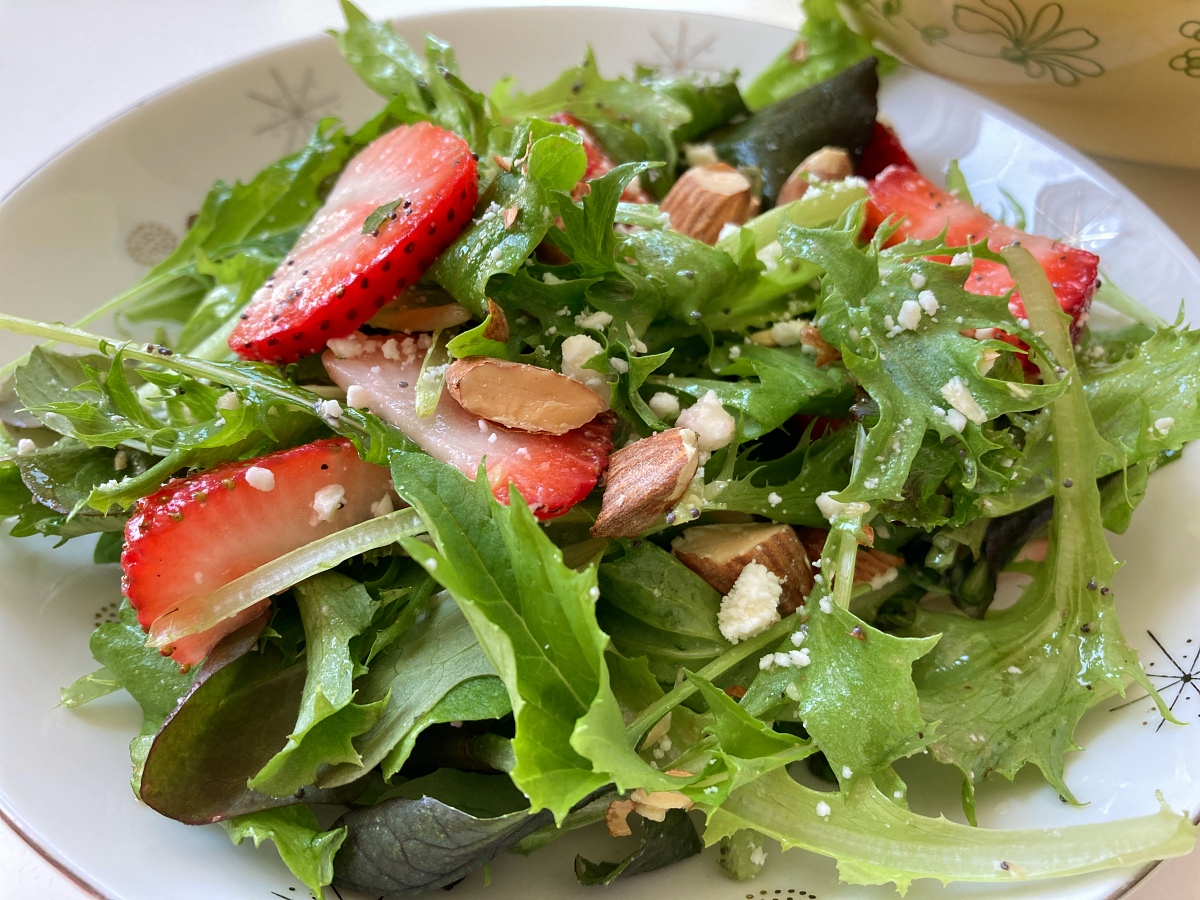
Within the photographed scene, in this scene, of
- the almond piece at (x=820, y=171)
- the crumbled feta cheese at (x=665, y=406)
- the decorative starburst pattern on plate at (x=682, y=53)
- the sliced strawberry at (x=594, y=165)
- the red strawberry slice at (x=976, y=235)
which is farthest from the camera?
the decorative starburst pattern on plate at (x=682, y=53)

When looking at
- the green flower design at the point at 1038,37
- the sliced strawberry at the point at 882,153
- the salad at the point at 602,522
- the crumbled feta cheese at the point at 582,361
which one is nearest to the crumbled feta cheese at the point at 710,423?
the salad at the point at 602,522

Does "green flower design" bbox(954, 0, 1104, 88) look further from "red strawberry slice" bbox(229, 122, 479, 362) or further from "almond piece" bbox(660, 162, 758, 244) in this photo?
"red strawberry slice" bbox(229, 122, 479, 362)

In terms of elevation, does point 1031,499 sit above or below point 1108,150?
below

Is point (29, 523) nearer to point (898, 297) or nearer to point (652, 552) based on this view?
point (652, 552)

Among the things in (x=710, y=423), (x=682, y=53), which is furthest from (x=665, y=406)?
(x=682, y=53)

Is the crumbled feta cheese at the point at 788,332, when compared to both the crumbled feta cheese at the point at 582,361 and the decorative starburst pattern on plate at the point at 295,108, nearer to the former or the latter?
the crumbled feta cheese at the point at 582,361

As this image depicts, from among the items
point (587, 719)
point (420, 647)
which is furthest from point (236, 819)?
point (587, 719)
